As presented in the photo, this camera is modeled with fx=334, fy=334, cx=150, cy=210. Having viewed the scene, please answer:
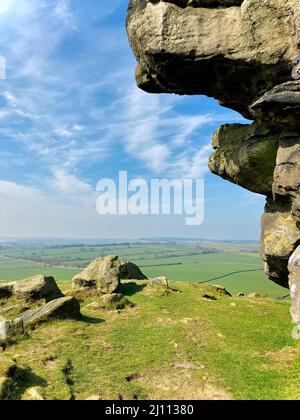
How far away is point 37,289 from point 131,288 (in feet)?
32.9

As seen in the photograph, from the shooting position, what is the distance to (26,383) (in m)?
15.3

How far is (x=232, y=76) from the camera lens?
2195cm

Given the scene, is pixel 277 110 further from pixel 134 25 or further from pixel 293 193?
pixel 134 25

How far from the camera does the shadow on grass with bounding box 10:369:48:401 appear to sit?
47.0 ft

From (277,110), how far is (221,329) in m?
15.4

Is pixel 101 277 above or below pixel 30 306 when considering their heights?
above

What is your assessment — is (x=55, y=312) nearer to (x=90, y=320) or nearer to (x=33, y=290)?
(x=90, y=320)

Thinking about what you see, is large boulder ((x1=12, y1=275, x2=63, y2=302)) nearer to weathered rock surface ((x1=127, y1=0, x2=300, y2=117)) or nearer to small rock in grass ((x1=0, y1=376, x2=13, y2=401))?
small rock in grass ((x1=0, y1=376, x2=13, y2=401))

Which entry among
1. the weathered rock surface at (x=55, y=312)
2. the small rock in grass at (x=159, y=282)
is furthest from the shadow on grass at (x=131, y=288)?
the weathered rock surface at (x=55, y=312)

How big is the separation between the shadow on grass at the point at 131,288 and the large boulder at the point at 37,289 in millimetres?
6816

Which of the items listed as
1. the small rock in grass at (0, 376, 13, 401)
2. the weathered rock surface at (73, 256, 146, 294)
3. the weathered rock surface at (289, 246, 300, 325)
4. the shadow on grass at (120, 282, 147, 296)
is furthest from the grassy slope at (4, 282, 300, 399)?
the weathered rock surface at (73, 256, 146, 294)

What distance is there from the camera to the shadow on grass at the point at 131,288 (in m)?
33.7

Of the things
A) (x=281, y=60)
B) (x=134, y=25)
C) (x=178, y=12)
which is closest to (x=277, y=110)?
(x=281, y=60)

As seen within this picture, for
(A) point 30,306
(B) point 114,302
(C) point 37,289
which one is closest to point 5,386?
(A) point 30,306
